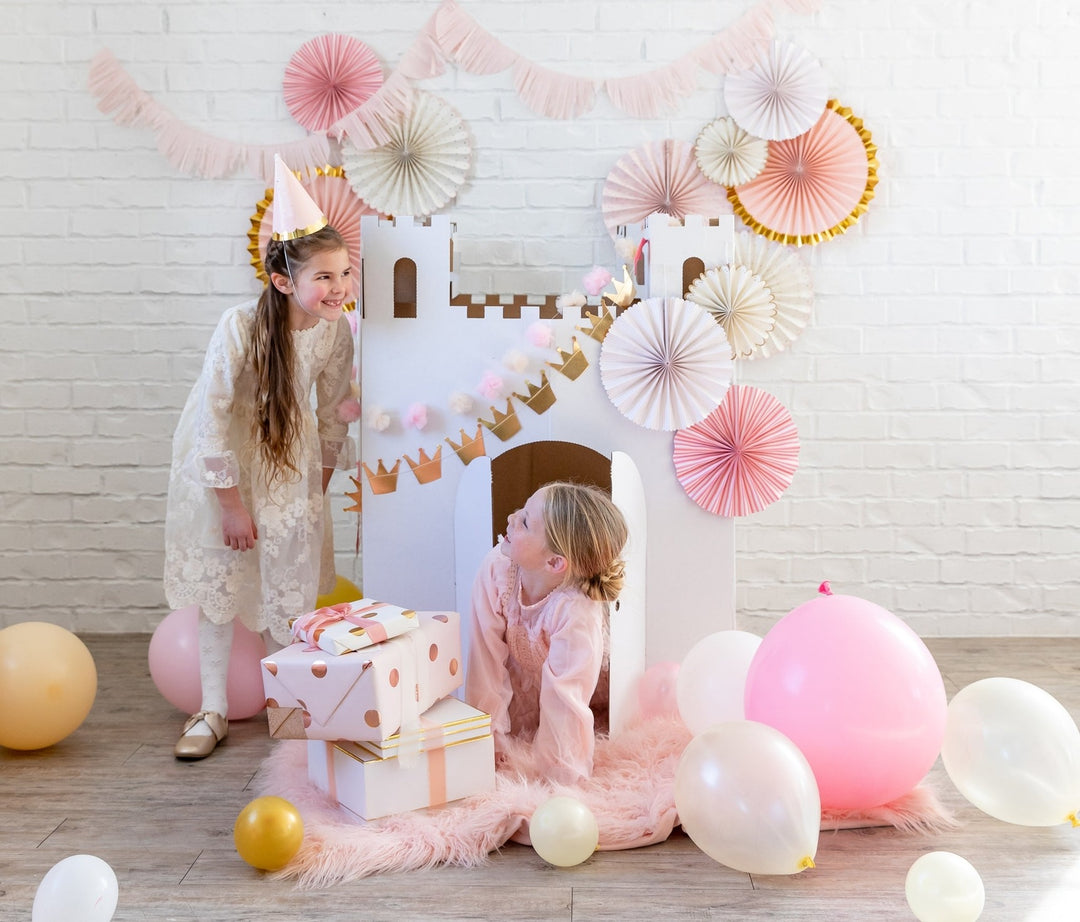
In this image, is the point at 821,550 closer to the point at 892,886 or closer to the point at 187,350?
the point at 892,886

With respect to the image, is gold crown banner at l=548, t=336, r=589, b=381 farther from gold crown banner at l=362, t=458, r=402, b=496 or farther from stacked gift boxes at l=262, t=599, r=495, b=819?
stacked gift boxes at l=262, t=599, r=495, b=819

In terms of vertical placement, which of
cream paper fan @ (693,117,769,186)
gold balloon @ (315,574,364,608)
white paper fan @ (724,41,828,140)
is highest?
white paper fan @ (724,41,828,140)

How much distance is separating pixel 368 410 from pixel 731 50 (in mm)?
1536

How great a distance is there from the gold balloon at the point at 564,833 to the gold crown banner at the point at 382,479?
0.95 m

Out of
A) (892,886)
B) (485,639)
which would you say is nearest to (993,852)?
(892,886)

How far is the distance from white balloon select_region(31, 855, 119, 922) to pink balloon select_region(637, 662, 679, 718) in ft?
4.03

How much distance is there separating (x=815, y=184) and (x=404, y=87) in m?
1.22

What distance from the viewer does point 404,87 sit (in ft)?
10.2

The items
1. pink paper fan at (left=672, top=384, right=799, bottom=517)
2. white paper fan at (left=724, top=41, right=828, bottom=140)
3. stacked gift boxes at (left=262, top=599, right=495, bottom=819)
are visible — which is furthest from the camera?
white paper fan at (left=724, top=41, right=828, bottom=140)

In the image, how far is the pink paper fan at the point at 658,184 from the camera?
3123 mm

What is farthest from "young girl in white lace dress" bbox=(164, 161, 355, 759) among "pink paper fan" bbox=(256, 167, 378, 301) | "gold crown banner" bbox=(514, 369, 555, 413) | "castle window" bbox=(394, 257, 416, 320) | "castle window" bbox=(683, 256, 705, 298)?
"castle window" bbox=(683, 256, 705, 298)

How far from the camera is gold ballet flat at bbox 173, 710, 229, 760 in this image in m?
2.36

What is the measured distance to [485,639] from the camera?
7.44ft

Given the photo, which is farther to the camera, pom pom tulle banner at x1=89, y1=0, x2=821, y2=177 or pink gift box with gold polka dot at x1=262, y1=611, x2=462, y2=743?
pom pom tulle banner at x1=89, y1=0, x2=821, y2=177
